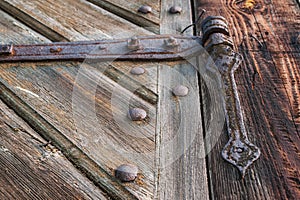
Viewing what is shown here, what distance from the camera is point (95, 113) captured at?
1.13 metres

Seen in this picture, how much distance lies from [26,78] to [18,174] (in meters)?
0.39

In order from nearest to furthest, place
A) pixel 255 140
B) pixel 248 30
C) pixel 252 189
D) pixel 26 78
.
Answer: pixel 252 189 < pixel 255 140 < pixel 26 78 < pixel 248 30

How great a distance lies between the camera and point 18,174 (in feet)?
3.22

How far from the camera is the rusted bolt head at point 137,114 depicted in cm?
110

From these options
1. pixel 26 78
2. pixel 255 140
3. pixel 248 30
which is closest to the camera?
pixel 255 140

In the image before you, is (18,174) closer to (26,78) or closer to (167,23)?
(26,78)

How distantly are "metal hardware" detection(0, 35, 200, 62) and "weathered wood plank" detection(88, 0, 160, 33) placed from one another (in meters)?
0.18

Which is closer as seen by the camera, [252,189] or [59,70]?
[252,189]

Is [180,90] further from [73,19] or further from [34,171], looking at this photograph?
[73,19]

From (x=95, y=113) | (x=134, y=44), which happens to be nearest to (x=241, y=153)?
(x=95, y=113)

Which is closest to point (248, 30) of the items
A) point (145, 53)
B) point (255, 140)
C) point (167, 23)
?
point (167, 23)

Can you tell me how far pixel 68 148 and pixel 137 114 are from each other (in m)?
0.23

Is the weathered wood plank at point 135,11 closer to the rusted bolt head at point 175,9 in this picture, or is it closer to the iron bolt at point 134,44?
the rusted bolt head at point 175,9

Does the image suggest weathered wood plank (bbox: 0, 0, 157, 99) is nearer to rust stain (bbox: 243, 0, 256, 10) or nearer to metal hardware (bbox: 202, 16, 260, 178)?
metal hardware (bbox: 202, 16, 260, 178)
